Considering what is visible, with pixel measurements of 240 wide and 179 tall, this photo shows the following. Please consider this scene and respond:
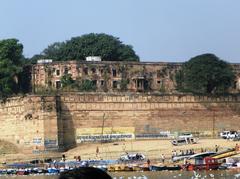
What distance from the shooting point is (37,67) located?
78.6 metres

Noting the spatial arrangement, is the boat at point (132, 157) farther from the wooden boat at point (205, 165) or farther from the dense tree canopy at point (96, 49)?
the dense tree canopy at point (96, 49)

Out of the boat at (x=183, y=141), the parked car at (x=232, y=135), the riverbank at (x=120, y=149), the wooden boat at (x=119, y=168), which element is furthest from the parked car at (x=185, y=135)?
the wooden boat at (x=119, y=168)

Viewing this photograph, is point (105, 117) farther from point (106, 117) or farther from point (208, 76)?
point (208, 76)

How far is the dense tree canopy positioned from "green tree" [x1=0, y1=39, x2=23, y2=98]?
1061 centimetres

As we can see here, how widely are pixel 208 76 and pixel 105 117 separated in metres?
10.9

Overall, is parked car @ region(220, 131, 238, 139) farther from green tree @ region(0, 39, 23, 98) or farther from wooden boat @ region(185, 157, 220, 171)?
green tree @ region(0, 39, 23, 98)

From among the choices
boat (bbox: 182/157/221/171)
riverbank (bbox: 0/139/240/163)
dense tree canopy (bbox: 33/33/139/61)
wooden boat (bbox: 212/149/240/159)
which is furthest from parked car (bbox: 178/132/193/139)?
dense tree canopy (bbox: 33/33/139/61)

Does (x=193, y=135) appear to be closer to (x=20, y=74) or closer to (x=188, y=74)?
(x=188, y=74)

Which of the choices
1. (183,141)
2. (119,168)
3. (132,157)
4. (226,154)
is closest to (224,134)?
(183,141)

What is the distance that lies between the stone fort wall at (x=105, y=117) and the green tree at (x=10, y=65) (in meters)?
6.44

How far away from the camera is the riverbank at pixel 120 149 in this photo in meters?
57.2

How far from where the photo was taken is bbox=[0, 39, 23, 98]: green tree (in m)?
71.4

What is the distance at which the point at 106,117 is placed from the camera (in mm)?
63000

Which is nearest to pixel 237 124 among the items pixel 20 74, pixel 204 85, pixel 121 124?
pixel 204 85
